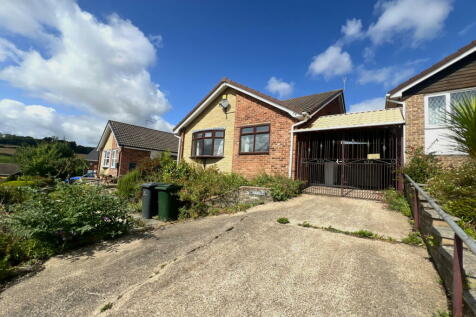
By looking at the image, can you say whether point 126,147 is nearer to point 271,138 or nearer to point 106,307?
point 271,138

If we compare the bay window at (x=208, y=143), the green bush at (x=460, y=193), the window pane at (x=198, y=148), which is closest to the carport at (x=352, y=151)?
the green bush at (x=460, y=193)

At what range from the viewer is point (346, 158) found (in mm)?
9195

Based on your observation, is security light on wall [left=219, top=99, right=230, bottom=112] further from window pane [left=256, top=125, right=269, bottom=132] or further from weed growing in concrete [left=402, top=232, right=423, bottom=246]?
weed growing in concrete [left=402, top=232, right=423, bottom=246]

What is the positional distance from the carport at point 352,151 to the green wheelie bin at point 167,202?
5.52 meters

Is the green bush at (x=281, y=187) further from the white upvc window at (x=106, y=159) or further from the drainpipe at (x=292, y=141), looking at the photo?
the white upvc window at (x=106, y=159)

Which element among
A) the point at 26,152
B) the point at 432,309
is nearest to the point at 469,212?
the point at 432,309

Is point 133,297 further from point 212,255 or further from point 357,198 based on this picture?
point 357,198

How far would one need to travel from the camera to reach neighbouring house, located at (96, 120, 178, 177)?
2025 centimetres

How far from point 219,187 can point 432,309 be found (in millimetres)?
6777

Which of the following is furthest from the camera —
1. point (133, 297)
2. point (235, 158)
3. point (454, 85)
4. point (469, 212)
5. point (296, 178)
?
point (235, 158)

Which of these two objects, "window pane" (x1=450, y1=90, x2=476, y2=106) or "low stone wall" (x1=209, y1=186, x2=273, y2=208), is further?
"low stone wall" (x1=209, y1=186, x2=273, y2=208)

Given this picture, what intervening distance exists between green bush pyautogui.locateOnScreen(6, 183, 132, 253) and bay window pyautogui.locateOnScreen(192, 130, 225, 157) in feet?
24.3

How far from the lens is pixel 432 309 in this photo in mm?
2211

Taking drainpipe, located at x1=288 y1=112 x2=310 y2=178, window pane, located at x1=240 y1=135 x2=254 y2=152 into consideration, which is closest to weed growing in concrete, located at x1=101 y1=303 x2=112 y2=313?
drainpipe, located at x1=288 y1=112 x2=310 y2=178
